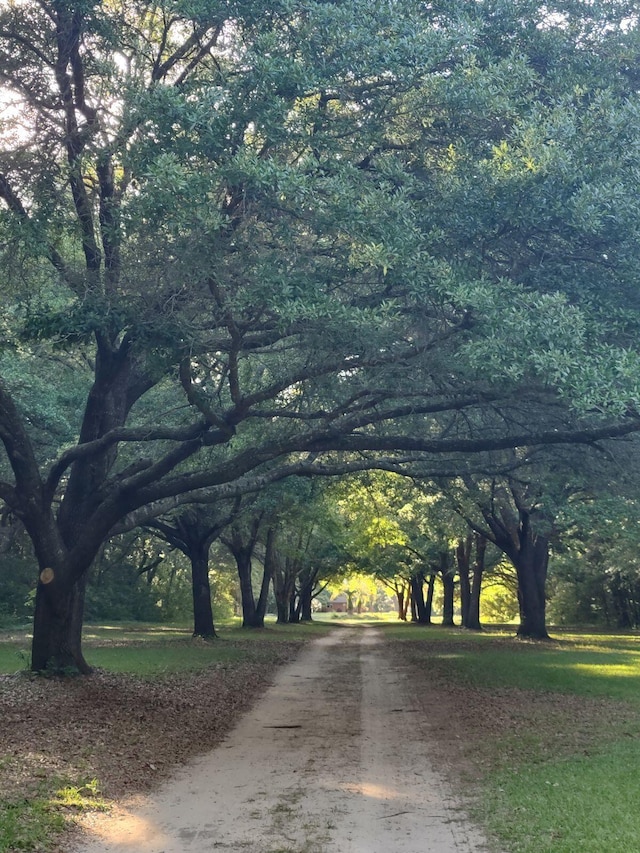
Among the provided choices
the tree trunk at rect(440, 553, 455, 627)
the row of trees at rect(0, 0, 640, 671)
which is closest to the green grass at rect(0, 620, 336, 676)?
the row of trees at rect(0, 0, 640, 671)

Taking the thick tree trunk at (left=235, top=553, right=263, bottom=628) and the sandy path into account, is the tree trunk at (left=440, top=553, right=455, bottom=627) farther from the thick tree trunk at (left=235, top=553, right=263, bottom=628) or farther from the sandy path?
the sandy path

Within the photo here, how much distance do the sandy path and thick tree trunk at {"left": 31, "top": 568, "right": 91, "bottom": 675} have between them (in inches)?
148

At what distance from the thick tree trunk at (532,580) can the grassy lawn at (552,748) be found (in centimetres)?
934

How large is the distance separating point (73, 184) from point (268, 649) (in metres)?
16.2

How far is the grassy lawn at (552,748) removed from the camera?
6223mm

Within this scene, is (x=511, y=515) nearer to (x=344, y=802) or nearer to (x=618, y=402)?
(x=618, y=402)

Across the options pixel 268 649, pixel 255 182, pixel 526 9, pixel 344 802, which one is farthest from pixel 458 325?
pixel 268 649

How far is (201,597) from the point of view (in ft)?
94.0

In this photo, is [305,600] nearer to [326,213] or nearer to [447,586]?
[447,586]

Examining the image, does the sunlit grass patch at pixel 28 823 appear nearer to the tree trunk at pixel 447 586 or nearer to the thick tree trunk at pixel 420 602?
the tree trunk at pixel 447 586

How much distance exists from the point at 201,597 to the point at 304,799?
22134 mm

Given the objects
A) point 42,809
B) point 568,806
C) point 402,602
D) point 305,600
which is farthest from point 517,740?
point 402,602

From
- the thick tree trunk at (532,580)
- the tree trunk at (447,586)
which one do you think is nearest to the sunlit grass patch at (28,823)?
the thick tree trunk at (532,580)

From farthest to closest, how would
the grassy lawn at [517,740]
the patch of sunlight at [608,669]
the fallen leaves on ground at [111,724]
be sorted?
the patch of sunlight at [608,669] → the fallen leaves on ground at [111,724] → the grassy lawn at [517,740]
